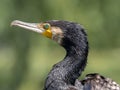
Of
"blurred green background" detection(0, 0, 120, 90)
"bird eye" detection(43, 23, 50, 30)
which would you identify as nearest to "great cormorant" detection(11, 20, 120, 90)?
"bird eye" detection(43, 23, 50, 30)

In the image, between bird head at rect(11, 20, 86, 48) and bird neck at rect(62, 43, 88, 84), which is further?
bird neck at rect(62, 43, 88, 84)

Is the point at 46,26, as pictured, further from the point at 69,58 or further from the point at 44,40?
the point at 44,40

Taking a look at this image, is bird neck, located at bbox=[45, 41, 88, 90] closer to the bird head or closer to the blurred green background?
the bird head

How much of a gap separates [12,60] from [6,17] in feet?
3.08

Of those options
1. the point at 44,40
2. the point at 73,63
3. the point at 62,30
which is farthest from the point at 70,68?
the point at 44,40

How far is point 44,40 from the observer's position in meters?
18.1

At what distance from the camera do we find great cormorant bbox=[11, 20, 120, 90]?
32.1 ft

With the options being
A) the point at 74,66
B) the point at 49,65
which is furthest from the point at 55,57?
the point at 74,66

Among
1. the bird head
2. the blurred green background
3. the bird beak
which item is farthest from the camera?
the blurred green background

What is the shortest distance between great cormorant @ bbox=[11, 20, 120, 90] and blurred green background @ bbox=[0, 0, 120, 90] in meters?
7.09

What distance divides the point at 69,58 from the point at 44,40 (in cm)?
815

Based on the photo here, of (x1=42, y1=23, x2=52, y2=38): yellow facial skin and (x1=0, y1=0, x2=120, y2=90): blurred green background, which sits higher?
(x1=42, y1=23, x2=52, y2=38): yellow facial skin

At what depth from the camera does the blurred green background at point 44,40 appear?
17.5 meters

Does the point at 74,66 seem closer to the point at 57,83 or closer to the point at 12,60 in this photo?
the point at 57,83
